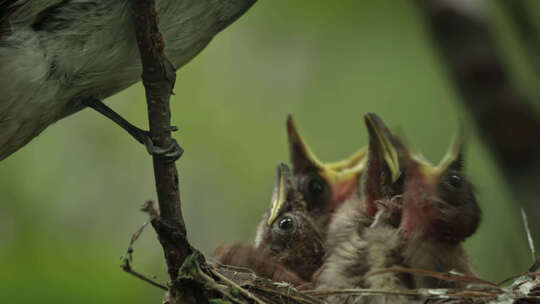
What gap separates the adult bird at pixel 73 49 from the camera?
321 cm

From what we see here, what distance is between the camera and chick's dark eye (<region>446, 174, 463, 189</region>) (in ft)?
12.5

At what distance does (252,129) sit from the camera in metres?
6.30

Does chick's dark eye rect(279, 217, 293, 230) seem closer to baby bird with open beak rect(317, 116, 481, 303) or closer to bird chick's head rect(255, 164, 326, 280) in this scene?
bird chick's head rect(255, 164, 326, 280)

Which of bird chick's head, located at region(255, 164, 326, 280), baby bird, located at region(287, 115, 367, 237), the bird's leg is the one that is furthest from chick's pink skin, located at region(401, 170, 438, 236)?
the bird's leg

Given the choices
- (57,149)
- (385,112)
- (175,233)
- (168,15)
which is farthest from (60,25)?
(385,112)

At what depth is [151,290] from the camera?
4.89 metres

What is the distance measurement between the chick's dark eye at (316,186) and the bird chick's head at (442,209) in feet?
2.61

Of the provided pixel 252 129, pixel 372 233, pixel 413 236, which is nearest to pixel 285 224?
pixel 372 233

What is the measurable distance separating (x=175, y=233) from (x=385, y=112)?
3893 millimetres

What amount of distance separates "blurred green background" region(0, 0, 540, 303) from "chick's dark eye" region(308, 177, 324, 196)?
126 cm

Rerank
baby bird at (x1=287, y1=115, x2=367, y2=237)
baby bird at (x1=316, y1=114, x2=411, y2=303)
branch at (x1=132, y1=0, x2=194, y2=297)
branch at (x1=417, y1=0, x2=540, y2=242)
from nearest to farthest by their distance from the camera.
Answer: branch at (x1=132, y1=0, x2=194, y2=297)
baby bird at (x1=316, y1=114, x2=411, y2=303)
branch at (x1=417, y1=0, x2=540, y2=242)
baby bird at (x1=287, y1=115, x2=367, y2=237)

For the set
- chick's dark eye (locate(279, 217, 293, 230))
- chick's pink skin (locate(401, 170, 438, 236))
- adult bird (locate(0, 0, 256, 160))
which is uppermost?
adult bird (locate(0, 0, 256, 160))

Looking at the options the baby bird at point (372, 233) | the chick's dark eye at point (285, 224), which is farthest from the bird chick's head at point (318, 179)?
the chick's dark eye at point (285, 224)

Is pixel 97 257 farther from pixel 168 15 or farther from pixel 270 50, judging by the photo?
pixel 270 50
